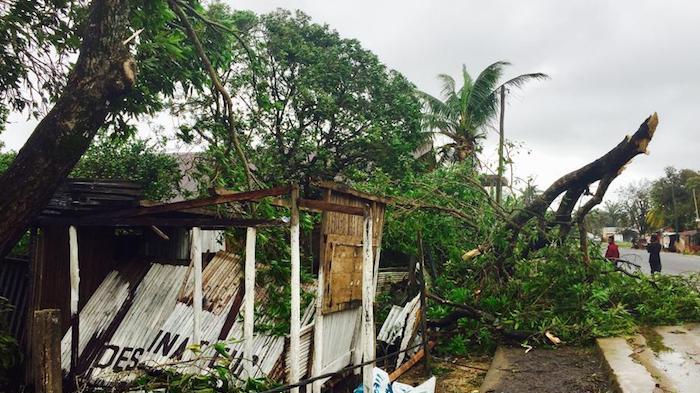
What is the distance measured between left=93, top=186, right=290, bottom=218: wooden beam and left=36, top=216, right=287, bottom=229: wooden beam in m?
0.09

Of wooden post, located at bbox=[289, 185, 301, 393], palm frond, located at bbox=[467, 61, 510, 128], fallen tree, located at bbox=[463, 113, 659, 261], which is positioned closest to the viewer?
wooden post, located at bbox=[289, 185, 301, 393]

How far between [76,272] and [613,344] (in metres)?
6.68

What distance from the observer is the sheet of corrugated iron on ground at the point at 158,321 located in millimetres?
5609

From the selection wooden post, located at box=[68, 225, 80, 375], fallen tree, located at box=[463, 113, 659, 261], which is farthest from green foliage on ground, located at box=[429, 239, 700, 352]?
wooden post, located at box=[68, 225, 80, 375]

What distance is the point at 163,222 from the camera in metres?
4.87

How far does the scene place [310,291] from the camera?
22.3 feet

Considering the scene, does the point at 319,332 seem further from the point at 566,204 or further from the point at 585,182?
the point at 566,204

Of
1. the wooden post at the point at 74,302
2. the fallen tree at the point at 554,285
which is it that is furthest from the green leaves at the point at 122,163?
the fallen tree at the point at 554,285

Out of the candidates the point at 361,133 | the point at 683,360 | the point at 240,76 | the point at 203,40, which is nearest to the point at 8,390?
the point at 203,40

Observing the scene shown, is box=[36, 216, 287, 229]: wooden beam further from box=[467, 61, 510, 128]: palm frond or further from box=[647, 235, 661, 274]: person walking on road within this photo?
box=[467, 61, 510, 128]: palm frond

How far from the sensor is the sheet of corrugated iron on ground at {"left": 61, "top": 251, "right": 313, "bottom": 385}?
561cm

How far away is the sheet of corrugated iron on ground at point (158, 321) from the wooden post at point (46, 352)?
291cm

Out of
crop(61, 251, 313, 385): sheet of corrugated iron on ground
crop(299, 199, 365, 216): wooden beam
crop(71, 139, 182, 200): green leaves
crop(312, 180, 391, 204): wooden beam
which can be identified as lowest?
crop(61, 251, 313, 385): sheet of corrugated iron on ground

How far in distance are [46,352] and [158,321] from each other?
3.86m
